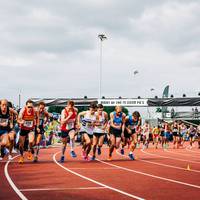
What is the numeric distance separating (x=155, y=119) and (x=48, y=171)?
1579 inches

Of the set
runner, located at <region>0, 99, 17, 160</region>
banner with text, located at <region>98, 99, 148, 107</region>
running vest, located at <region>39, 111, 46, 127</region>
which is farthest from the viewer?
banner with text, located at <region>98, 99, 148, 107</region>

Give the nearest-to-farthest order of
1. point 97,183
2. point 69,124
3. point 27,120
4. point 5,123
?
point 97,183, point 5,123, point 27,120, point 69,124

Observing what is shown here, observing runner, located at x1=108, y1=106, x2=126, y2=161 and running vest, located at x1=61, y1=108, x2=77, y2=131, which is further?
runner, located at x1=108, y1=106, x2=126, y2=161

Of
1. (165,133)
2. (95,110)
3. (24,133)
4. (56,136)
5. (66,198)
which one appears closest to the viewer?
(66,198)

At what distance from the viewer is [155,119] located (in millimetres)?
50469

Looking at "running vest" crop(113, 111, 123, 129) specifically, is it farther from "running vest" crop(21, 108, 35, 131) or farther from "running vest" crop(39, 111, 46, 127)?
"running vest" crop(21, 108, 35, 131)

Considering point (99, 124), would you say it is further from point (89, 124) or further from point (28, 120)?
point (28, 120)

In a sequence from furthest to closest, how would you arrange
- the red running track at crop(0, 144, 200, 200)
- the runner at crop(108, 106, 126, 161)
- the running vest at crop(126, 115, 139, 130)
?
the running vest at crop(126, 115, 139, 130)
the runner at crop(108, 106, 126, 161)
the red running track at crop(0, 144, 200, 200)

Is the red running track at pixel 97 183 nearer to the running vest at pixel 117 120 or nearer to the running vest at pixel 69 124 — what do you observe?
the running vest at pixel 69 124

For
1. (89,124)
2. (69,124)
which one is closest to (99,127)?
(89,124)

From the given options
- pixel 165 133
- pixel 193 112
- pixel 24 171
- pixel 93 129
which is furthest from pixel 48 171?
pixel 193 112

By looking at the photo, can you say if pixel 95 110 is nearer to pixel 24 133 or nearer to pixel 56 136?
pixel 24 133

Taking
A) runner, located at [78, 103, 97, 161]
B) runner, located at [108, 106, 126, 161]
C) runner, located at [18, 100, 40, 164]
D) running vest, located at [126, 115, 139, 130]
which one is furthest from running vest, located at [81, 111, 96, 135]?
runner, located at [18, 100, 40, 164]

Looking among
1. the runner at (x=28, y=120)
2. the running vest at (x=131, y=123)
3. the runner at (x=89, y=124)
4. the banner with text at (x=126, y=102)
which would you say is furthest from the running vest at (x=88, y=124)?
the banner with text at (x=126, y=102)
